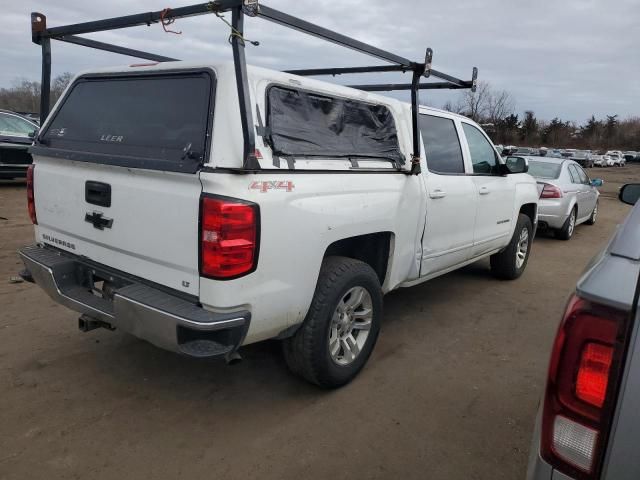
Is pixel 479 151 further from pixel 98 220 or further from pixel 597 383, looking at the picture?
pixel 597 383

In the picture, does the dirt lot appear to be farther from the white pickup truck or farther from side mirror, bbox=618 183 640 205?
side mirror, bbox=618 183 640 205

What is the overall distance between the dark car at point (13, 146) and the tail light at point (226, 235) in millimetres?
10182

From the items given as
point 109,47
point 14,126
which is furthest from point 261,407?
point 14,126

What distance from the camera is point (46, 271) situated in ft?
10.2

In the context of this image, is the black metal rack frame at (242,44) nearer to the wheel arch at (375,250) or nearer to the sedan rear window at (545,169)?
the wheel arch at (375,250)

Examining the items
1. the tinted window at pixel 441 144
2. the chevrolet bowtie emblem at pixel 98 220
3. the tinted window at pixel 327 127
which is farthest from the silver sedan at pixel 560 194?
the chevrolet bowtie emblem at pixel 98 220

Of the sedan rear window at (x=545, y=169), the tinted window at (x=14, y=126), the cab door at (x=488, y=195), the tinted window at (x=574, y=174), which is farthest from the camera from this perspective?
A: the tinted window at (x=14, y=126)

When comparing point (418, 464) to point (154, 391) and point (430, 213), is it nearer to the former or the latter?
point (154, 391)

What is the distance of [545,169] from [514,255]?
4.30 meters

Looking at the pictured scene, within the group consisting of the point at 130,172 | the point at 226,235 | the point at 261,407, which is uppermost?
the point at 130,172

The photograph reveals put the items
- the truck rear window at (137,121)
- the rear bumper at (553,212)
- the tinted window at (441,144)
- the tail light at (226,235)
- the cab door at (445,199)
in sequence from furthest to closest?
the rear bumper at (553,212) < the tinted window at (441,144) < the cab door at (445,199) < the truck rear window at (137,121) < the tail light at (226,235)

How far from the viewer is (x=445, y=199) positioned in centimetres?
426

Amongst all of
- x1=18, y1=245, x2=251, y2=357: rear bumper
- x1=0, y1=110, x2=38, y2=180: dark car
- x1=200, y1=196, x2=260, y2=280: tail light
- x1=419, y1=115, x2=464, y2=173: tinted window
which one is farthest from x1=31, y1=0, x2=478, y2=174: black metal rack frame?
x1=0, y1=110, x2=38, y2=180: dark car

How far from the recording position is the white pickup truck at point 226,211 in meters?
2.51
